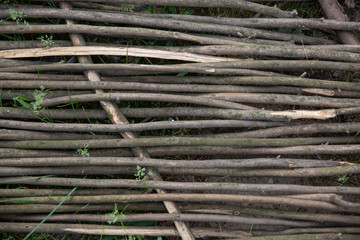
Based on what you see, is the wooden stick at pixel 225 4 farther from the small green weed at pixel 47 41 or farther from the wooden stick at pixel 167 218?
the wooden stick at pixel 167 218

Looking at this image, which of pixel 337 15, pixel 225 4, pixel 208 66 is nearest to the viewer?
pixel 208 66

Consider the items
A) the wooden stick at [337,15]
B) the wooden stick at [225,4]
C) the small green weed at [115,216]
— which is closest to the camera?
the small green weed at [115,216]

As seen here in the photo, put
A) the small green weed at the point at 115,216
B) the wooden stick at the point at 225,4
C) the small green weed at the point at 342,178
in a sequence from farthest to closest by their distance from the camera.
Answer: the wooden stick at the point at 225,4 → the small green weed at the point at 342,178 → the small green weed at the point at 115,216

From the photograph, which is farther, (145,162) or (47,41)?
(47,41)

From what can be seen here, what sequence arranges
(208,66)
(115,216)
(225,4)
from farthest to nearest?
(225,4)
(208,66)
(115,216)

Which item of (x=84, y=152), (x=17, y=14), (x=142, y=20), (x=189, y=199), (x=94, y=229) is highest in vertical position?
(x=17, y=14)

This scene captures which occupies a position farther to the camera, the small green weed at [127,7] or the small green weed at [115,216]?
the small green weed at [127,7]

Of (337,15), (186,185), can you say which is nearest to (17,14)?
(186,185)

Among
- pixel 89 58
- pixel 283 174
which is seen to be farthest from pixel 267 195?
pixel 89 58

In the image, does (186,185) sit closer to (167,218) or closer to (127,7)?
(167,218)

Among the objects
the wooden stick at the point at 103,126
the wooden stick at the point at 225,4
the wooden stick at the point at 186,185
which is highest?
the wooden stick at the point at 225,4

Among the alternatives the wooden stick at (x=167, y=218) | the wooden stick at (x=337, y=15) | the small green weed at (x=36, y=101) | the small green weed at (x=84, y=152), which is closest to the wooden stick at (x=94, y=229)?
the wooden stick at (x=167, y=218)

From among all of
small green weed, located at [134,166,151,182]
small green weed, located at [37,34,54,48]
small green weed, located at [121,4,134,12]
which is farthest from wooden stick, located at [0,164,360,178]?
small green weed, located at [121,4,134,12]

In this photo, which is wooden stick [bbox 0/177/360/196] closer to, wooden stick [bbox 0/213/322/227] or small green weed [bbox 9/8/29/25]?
wooden stick [bbox 0/213/322/227]
